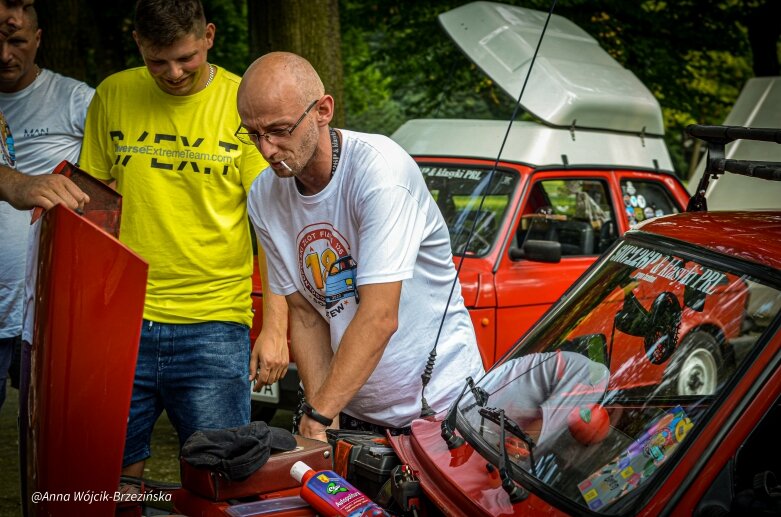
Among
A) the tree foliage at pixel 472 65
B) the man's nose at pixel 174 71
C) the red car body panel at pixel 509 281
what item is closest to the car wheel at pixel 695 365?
the man's nose at pixel 174 71

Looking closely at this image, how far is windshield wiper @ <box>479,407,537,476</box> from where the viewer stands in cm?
246

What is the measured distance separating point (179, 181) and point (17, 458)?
3815 mm

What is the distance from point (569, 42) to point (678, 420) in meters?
6.06

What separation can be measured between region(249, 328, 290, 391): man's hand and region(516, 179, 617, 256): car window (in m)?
3.38

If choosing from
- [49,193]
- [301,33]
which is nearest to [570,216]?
[301,33]

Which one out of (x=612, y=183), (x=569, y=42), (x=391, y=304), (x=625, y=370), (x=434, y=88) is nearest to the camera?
(x=625, y=370)

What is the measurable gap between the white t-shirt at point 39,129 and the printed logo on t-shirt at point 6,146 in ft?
0.23

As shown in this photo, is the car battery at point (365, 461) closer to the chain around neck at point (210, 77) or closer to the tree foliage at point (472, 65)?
the chain around neck at point (210, 77)

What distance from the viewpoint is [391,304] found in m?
2.83

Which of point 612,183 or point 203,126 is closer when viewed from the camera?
point 203,126

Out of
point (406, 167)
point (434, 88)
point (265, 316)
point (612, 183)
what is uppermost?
point (406, 167)

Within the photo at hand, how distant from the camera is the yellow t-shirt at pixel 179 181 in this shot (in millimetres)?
3584

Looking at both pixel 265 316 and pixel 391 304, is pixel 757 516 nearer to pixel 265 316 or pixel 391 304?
pixel 391 304

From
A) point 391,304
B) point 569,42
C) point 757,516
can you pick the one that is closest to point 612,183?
point 569,42
